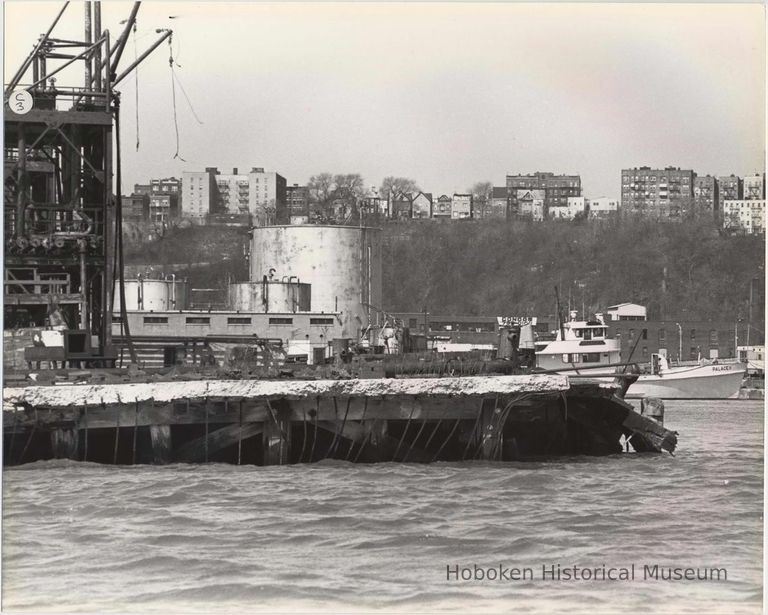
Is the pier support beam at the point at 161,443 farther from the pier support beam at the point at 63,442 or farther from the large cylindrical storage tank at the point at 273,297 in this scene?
the large cylindrical storage tank at the point at 273,297

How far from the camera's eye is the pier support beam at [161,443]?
32.5 meters

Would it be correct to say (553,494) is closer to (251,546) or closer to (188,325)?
(251,546)

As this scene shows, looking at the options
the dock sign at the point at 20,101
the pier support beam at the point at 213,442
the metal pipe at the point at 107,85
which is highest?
the metal pipe at the point at 107,85

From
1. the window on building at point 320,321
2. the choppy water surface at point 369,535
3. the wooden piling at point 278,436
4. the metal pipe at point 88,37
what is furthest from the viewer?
the window on building at point 320,321

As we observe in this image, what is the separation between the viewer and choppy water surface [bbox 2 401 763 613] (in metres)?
21.4

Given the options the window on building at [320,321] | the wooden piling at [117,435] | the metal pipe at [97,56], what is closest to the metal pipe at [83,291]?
the metal pipe at [97,56]

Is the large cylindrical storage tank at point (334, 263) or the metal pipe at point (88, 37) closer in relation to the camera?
the metal pipe at point (88, 37)

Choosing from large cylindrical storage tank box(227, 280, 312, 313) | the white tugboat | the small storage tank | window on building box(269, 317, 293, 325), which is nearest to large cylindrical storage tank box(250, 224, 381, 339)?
large cylindrical storage tank box(227, 280, 312, 313)

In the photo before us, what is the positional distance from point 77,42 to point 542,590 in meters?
24.5

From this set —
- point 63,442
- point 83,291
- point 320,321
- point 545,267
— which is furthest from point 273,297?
point 545,267

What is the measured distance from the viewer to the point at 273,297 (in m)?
76.6
